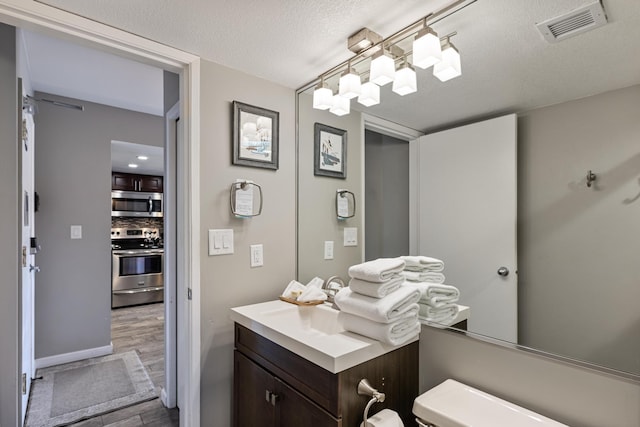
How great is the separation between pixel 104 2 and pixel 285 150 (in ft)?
3.40

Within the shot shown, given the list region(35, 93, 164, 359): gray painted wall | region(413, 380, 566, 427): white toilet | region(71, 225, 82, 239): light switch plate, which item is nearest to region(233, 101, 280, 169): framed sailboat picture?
region(413, 380, 566, 427): white toilet

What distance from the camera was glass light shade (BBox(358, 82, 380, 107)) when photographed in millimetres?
1580

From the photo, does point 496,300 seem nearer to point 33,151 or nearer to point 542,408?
point 542,408

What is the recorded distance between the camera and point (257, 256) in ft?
5.92

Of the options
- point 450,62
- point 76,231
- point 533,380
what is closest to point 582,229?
point 533,380

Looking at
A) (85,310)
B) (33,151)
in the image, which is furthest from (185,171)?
(85,310)

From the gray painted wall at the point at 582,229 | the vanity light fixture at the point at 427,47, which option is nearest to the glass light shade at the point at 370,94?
the vanity light fixture at the point at 427,47

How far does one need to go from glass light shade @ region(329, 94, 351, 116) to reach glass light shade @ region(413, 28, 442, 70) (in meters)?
0.50

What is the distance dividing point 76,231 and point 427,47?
342 centimetres

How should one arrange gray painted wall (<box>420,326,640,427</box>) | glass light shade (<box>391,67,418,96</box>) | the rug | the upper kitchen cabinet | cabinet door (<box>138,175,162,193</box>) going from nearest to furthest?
gray painted wall (<box>420,326,640,427</box>)
glass light shade (<box>391,67,418,96</box>)
the rug
the upper kitchen cabinet
cabinet door (<box>138,175,162,193</box>)

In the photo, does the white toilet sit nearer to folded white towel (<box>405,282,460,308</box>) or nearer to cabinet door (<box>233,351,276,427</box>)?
folded white towel (<box>405,282,460,308</box>)

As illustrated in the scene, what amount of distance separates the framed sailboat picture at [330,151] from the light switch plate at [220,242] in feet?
2.13

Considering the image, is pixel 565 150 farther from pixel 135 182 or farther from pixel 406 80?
pixel 135 182

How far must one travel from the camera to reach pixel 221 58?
163 cm
